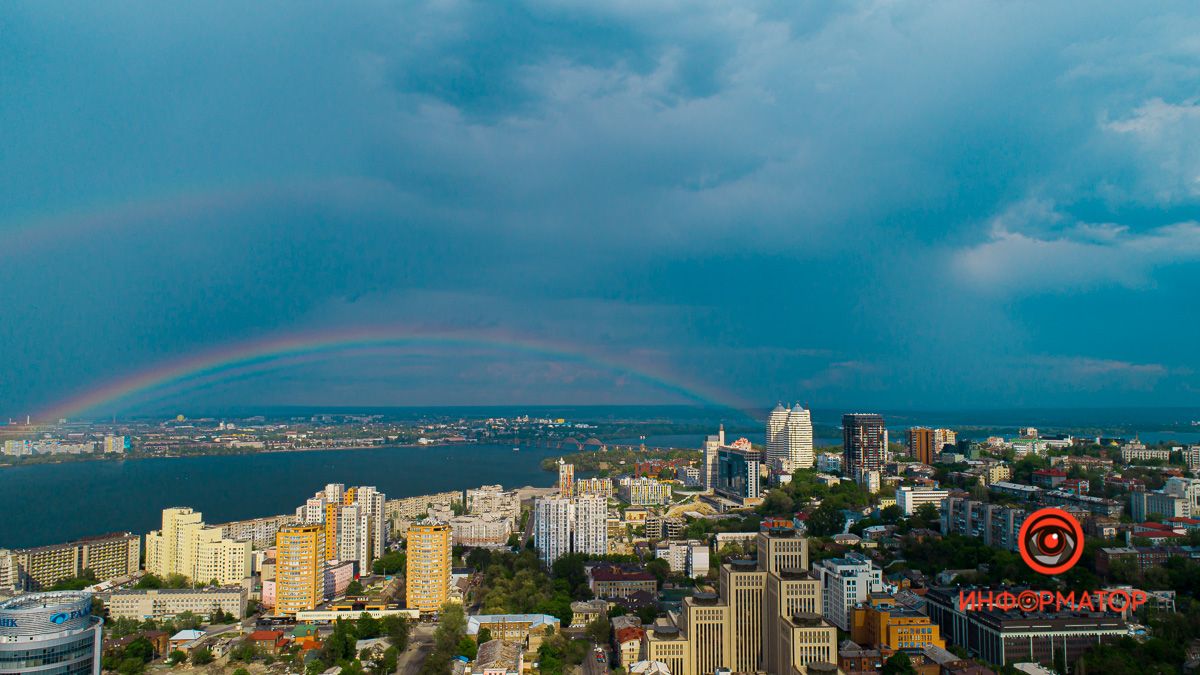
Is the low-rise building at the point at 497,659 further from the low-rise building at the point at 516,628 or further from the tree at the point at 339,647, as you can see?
the tree at the point at 339,647

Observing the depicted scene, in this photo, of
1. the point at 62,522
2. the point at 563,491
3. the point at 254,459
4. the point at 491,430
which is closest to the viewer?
the point at 62,522

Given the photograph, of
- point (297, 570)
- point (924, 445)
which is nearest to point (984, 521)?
point (297, 570)

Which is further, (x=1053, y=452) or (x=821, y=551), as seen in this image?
(x=1053, y=452)

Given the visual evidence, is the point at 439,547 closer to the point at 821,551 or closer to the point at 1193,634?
the point at 821,551

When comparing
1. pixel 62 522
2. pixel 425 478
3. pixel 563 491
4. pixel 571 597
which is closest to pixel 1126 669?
pixel 571 597

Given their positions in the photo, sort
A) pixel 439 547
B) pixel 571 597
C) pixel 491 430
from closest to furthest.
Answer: pixel 439 547, pixel 571 597, pixel 491 430

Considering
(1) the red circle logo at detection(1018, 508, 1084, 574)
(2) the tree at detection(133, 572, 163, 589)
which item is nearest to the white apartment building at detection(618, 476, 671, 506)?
(2) the tree at detection(133, 572, 163, 589)

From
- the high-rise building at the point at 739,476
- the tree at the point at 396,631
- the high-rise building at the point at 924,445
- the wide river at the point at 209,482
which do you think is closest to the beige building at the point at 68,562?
the wide river at the point at 209,482
